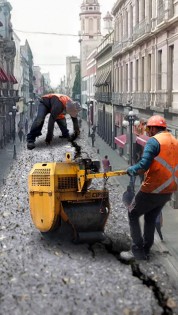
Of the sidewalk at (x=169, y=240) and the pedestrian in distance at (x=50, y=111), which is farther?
the pedestrian in distance at (x=50, y=111)

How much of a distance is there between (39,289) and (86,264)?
112 cm

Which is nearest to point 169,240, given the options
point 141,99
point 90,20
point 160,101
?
point 160,101

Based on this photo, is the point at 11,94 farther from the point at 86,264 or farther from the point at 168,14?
the point at 86,264

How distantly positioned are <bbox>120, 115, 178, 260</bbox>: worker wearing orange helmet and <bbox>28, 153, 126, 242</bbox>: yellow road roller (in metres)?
0.67

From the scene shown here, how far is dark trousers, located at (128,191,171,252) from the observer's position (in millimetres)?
6977

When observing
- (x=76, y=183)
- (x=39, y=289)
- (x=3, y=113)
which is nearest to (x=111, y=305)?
(x=39, y=289)

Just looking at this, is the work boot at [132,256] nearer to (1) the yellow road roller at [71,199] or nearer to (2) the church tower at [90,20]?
(1) the yellow road roller at [71,199]

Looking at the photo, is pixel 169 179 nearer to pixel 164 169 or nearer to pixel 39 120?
pixel 164 169

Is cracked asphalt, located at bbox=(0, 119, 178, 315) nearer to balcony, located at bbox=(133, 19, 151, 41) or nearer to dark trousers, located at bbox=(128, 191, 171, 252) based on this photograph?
dark trousers, located at bbox=(128, 191, 171, 252)

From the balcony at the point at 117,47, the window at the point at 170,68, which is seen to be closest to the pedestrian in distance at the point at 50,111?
the window at the point at 170,68

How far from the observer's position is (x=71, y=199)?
7.58 metres

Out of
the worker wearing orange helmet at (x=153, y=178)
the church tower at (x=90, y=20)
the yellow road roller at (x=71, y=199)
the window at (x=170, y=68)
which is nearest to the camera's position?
the worker wearing orange helmet at (x=153, y=178)

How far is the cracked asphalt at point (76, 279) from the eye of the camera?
18.1 feet

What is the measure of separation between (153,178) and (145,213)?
797mm
